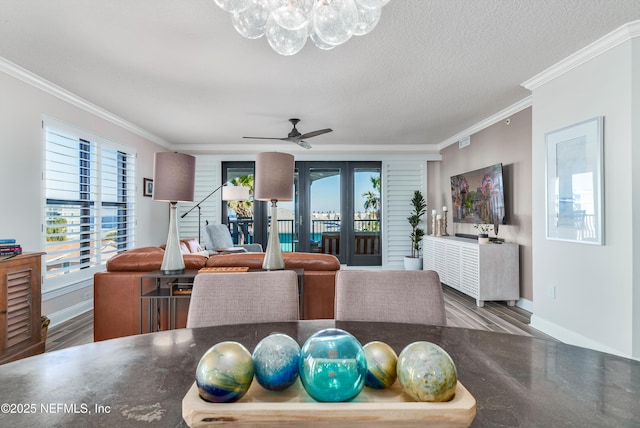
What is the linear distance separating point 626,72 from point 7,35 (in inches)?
182

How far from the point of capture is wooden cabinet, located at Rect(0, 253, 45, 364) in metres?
2.27

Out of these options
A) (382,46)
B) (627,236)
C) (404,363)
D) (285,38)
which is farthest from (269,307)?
(627,236)

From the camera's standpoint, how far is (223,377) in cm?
59

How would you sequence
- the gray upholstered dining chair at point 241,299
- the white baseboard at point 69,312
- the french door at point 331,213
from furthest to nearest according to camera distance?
the french door at point 331,213 < the white baseboard at point 69,312 < the gray upholstered dining chair at point 241,299

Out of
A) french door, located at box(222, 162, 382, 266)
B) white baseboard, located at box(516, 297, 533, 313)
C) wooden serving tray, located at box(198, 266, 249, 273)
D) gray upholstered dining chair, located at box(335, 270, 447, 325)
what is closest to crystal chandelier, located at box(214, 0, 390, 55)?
gray upholstered dining chair, located at box(335, 270, 447, 325)

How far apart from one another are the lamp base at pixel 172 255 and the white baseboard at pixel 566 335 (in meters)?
3.29

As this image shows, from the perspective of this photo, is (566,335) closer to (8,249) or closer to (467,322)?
(467,322)

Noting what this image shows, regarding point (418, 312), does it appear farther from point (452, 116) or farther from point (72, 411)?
point (452, 116)

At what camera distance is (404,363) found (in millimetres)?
631

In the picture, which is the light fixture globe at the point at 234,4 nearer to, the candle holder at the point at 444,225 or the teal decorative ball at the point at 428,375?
the teal decorative ball at the point at 428,375

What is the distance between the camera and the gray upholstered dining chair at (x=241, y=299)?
1232mm


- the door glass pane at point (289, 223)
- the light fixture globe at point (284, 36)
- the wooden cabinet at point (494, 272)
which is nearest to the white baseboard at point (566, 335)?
the wooden cabinet at point (494, 272)

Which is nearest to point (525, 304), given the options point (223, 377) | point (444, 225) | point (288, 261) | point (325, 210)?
point (444, 225)

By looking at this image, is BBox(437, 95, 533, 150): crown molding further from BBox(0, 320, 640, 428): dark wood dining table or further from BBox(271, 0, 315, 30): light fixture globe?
BBox(0, 320, 640, 428): dark wood dining table
